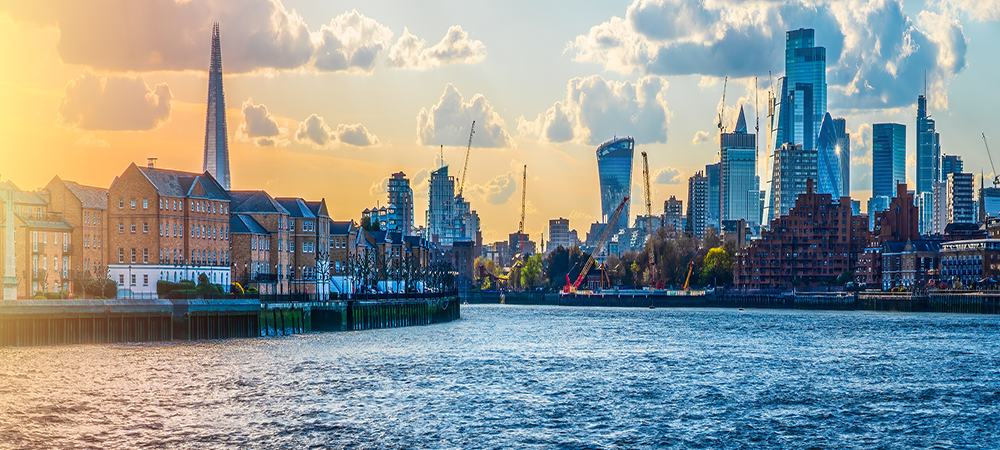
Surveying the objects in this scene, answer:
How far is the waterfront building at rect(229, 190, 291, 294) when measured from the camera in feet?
414

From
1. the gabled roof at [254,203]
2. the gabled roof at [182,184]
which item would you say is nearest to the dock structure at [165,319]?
the gabled roof at [254,203]

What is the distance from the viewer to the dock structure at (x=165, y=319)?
261ft

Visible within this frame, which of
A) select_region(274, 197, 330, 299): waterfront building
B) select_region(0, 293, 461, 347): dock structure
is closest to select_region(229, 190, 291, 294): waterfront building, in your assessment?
select_region(274, 197, 330, 299): waterfront building

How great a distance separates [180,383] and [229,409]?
29.7 ft

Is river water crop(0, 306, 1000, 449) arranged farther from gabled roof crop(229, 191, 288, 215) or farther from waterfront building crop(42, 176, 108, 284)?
gabled roof crop(229, 191, 288, 215)

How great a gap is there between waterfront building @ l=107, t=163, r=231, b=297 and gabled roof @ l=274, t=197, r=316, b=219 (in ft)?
64.2

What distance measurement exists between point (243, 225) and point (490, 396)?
237ft

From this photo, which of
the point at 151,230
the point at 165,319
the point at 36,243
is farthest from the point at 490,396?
the point at 151,230

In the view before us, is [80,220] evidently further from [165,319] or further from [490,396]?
[490,396]

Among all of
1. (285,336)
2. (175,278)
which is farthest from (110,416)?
(175,278)

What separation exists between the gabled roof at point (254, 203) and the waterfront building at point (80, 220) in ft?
71.0

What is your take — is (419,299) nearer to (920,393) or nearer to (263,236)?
(263,236)

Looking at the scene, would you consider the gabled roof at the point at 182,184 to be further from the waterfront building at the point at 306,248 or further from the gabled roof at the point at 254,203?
the waterfront building at the point at 306,248

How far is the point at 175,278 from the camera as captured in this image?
113625 millimetres
